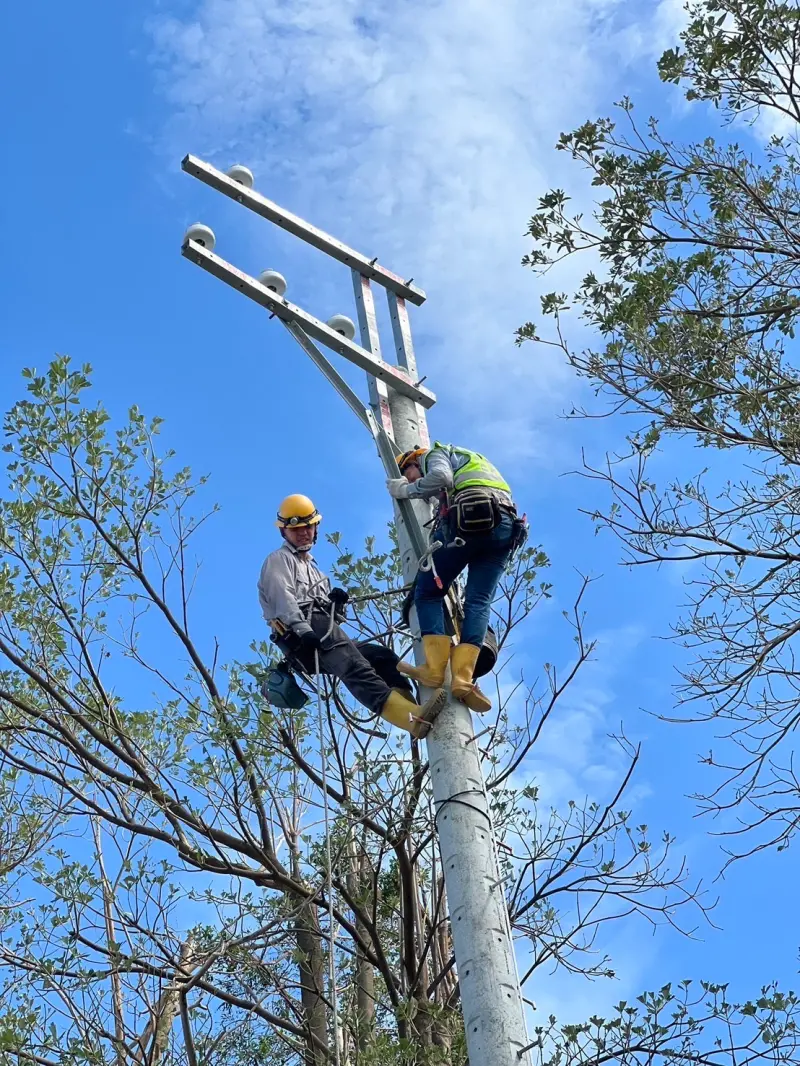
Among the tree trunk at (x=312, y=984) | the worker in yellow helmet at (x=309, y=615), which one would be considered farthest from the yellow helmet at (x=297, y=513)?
the tree trunk at (x=312, y=984)

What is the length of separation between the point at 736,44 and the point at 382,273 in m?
3.32

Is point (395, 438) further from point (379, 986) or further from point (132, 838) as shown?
point (379, 986)

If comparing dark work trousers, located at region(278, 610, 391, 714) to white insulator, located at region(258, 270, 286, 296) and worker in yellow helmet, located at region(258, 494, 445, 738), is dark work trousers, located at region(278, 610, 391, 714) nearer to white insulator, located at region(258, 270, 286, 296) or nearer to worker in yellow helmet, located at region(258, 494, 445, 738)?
worker in yellow helmet, located at region(258, 494, 445, 738)

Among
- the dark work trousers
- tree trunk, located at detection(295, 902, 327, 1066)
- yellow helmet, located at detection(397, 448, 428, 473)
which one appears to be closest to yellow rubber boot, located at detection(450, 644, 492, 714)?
the dark work trousers

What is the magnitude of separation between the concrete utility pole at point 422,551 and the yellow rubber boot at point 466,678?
0.05 metres

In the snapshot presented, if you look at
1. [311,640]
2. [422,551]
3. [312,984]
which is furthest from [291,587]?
[312,984]

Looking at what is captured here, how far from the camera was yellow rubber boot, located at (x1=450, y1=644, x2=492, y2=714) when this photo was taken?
5.08 metres

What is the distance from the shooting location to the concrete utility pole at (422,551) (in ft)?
14.0

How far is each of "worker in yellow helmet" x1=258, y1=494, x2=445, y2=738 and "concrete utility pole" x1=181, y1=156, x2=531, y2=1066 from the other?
60cm

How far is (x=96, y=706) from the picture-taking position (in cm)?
809

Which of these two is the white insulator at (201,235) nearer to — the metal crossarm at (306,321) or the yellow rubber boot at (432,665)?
the metal crossarm at (306,321)

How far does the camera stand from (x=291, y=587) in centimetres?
685

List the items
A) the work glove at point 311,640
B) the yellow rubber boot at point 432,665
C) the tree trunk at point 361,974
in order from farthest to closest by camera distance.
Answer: the tree trunk at point 361,974 → the work glove at point 311,640 → the yellow rubber boot at point 432,665

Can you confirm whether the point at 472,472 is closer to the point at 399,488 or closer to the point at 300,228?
the point at 399,488
